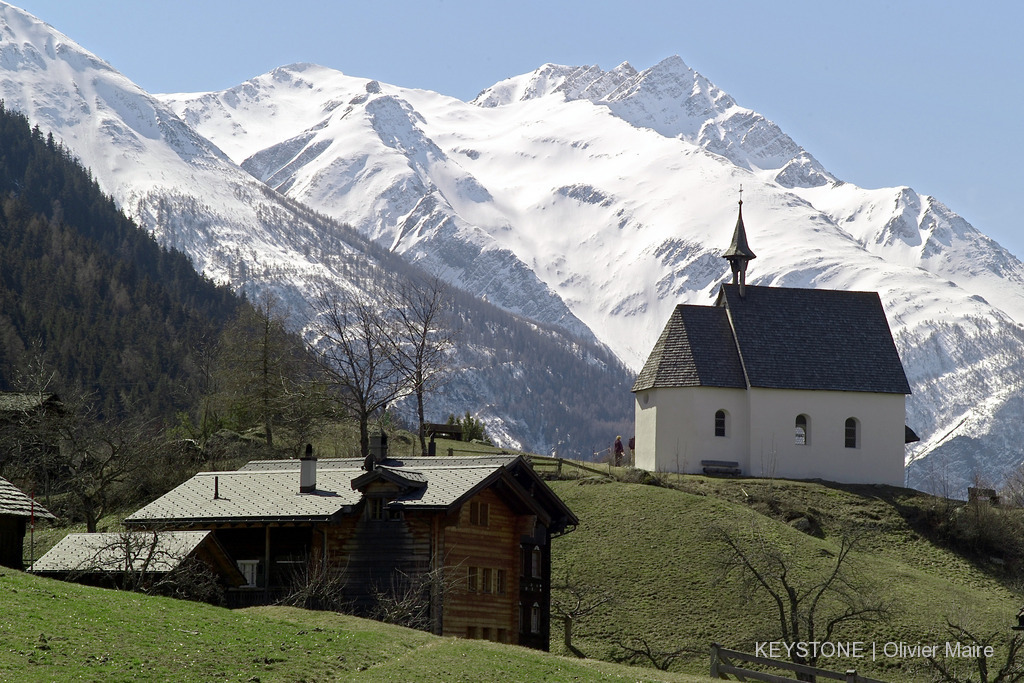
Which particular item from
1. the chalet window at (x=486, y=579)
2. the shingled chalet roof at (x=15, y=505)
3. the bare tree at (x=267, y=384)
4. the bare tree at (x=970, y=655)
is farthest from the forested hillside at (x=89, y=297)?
the bare tree at (x=970, y=655)

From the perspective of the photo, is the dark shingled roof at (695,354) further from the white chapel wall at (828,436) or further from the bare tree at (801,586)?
the bare tree at (801,586)

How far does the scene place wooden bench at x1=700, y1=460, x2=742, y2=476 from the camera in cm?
6975

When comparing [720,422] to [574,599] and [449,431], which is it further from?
[574,599]

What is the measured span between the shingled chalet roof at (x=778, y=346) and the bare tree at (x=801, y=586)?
56.4ft

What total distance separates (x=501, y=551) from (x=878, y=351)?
37.1m

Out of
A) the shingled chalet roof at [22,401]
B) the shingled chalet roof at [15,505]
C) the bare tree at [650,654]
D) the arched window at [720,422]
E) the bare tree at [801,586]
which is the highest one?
the shingled chalet roof at [22,401]

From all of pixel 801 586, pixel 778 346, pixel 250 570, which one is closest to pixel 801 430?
pixel 778 346

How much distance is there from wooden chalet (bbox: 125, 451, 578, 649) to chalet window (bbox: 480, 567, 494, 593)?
30 millimetres

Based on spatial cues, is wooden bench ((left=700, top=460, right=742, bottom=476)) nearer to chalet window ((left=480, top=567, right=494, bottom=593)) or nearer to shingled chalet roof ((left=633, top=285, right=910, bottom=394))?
shingled chalet roof ((left=633, top=285, right=910, bottom=394))

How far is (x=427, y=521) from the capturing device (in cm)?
3984

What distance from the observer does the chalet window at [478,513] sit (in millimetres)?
41750

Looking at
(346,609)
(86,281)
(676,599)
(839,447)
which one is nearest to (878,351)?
(839,447)

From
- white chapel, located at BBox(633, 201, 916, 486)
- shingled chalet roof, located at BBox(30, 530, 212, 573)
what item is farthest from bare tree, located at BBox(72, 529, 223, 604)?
white chapel, located at BBox(633, 201, 916, 486)

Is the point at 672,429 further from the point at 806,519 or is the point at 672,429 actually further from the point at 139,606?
the point at 139,606
